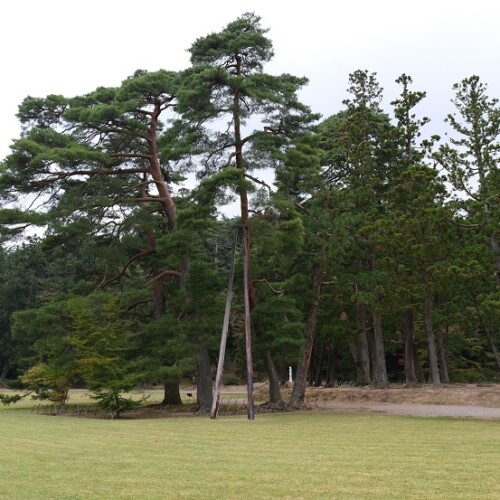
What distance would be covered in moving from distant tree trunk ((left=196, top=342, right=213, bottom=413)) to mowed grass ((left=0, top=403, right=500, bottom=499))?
27.2 ft

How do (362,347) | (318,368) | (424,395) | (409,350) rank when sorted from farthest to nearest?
(318,368)
(362,347)
(409,350)
(424,395)

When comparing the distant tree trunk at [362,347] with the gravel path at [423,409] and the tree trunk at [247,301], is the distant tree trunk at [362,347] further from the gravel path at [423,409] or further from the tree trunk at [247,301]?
the tree trunk at [247,301]

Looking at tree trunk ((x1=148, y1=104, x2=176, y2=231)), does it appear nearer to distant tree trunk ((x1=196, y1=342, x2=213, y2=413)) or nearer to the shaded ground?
distant tree trunk ((x1=196, y1=342, x2=213, y2=413))

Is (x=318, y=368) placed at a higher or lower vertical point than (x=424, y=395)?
higher

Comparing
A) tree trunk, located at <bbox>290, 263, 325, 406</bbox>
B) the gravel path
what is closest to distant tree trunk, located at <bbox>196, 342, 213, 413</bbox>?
tree trunk, located at <bbox>290, 263, 325, 406</bbox>

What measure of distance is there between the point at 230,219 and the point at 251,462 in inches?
739

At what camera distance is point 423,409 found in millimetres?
23141

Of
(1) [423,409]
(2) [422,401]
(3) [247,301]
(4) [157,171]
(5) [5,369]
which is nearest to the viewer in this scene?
(3) [247,301]

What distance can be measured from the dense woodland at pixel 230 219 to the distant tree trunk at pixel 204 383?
0.31 feet

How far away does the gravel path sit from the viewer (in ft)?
68.1

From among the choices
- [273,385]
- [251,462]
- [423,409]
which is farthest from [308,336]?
[251,462]

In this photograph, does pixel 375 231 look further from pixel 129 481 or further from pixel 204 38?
pixel 129 481

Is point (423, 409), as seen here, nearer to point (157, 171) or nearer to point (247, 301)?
point (247, 301)

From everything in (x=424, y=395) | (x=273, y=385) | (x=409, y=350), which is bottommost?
(x=424, y=395)
